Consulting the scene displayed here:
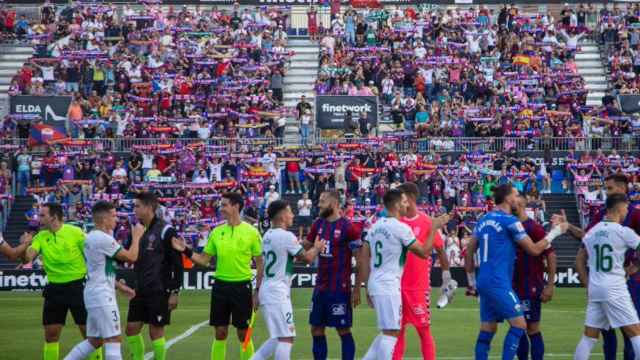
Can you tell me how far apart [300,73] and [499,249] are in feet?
119

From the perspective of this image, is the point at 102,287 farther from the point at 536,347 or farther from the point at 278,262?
the point at 536,347

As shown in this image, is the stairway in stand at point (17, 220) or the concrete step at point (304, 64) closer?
the stairway in stand at point (17, 220)

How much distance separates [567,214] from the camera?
136 ft

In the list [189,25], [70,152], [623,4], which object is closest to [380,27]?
[189,25]

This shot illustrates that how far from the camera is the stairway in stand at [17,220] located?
4103cm

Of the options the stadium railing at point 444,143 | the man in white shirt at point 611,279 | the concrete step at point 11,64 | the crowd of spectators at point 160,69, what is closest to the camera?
the man in white shirt at point 611,279

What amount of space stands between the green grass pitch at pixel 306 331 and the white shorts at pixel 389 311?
4.36m

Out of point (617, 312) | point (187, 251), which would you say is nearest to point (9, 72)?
point (187, 251)

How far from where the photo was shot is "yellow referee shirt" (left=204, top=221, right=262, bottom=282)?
619 inches

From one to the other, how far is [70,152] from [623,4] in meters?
26.7

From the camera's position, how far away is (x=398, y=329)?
48.1 ft

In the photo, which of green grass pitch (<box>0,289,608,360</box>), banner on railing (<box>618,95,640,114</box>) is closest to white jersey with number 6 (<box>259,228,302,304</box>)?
green grass pitch (<box>0,289,608,360</box>)

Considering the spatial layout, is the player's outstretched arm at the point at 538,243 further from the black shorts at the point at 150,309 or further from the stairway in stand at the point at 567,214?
the stairway in stand at the point at 567,214

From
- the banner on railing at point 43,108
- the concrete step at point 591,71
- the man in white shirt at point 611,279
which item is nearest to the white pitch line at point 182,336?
the man in white shirt at point 611,279
